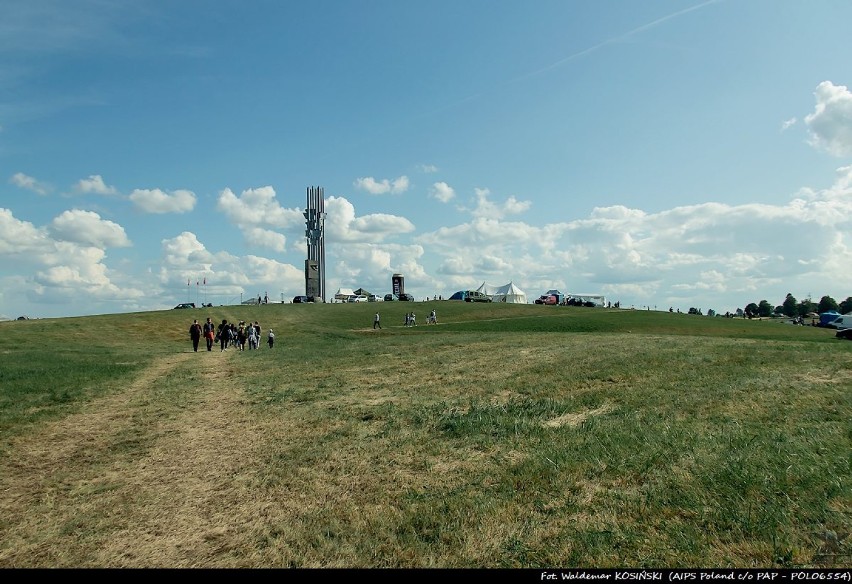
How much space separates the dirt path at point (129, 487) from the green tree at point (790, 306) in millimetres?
147132

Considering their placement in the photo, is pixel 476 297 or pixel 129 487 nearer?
pixel 129 487

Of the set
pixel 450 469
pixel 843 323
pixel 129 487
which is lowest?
pixel 129 487

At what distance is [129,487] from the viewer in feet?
27.9

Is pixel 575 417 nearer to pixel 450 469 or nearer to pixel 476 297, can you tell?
pixel 450 469

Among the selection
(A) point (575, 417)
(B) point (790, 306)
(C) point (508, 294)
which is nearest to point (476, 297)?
(C) point (508, 294)

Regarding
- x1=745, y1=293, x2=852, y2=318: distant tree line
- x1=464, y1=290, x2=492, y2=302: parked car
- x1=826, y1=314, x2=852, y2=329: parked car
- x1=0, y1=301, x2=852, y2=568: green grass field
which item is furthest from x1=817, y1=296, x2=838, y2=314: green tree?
x1=0, y1=301, x2=852, y2=568: green grass field

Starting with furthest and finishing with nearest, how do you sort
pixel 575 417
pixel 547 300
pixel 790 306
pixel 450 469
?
pixel 790 306, pixel 547 300, pixel 575 417, pixel 450 469

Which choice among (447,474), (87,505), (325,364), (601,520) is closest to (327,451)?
(447,474)

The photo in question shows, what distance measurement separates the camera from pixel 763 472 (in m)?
7.00

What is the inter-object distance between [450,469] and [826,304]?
150970 mm

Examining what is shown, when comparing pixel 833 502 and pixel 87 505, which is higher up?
pixel 833 502

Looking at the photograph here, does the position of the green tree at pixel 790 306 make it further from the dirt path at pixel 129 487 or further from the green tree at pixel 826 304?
the dirt path at pixel 129 487

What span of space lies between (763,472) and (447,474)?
14.0ft
